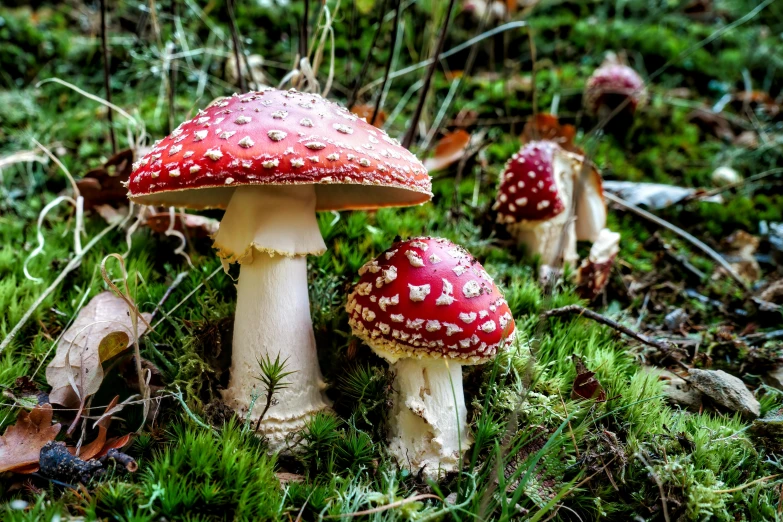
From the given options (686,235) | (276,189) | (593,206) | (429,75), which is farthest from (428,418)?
(686,235)

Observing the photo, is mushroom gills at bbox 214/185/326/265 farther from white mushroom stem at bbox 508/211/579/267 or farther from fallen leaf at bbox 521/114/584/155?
fallen leaf at bbox 521/114/584/155

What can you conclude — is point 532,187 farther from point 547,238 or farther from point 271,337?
point 271,337

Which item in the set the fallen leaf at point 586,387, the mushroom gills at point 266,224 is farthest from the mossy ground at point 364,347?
the mushroom gills at point 266,224

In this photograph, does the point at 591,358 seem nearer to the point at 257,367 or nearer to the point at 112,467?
the point at 257,367

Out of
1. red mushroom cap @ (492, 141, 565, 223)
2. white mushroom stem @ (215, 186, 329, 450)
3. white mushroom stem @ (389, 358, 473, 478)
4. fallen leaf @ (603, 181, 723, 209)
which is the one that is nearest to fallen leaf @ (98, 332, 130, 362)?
white mushroom stem @ (215, 186, 329, 450)

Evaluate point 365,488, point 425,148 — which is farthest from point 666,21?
point 365,488

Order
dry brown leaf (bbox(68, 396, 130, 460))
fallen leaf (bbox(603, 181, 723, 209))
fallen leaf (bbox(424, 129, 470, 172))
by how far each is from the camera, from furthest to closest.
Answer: fallen leaf (bbox(603, 181, 723, 209)) → fallen leaf (bbox(424, 129, 470, 172)) → dry brown leaf (bbox(68, 396, 130, 460))

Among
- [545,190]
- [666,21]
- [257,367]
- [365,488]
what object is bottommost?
[365,488]

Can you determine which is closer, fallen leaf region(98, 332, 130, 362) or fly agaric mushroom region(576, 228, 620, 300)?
fallen leaf region(98, 332, 130, 362)
